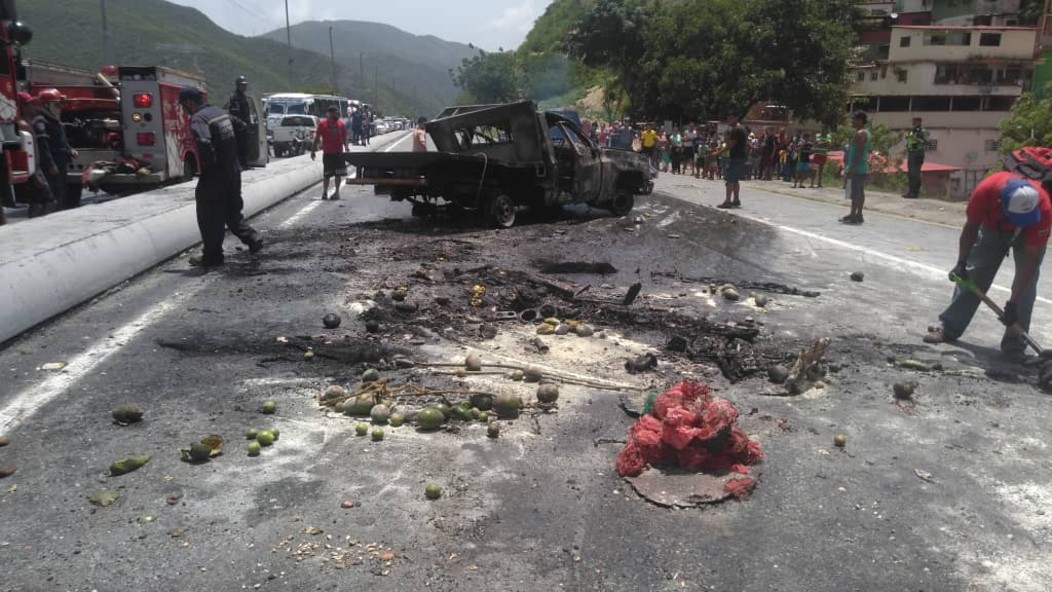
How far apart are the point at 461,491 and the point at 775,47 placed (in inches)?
1409

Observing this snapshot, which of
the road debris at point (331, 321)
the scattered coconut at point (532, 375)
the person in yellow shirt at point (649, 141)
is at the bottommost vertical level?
the scattered coconut at point (532, 375)

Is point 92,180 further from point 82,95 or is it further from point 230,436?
point 230,436

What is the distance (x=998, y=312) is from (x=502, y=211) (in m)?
7.27

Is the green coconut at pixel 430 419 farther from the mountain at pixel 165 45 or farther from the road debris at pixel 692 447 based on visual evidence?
the mountain at pixel 165 45

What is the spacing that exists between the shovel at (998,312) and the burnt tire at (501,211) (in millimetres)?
6846

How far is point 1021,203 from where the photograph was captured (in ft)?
17.4

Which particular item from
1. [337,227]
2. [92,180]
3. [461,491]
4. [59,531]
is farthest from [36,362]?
[92,180]

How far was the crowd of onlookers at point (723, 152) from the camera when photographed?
21797 mm

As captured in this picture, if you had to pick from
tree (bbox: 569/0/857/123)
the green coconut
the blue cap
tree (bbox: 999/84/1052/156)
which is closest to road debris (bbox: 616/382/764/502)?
the green coconut

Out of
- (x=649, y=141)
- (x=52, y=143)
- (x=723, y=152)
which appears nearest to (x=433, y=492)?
(x=52, y=143)

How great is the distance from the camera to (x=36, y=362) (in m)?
5.06

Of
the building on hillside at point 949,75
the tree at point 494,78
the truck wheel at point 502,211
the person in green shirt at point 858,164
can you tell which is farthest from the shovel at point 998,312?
the tree at point 494,78

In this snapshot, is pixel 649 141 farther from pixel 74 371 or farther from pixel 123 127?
pixel 74 371

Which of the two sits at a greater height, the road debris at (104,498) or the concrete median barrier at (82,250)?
the concrete median barrier at (82,250)
